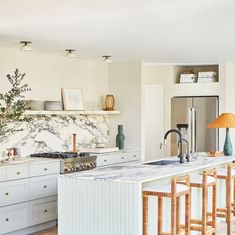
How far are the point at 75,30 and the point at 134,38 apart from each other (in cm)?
87

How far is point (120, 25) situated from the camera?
491cm

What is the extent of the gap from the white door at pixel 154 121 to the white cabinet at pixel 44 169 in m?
3.82

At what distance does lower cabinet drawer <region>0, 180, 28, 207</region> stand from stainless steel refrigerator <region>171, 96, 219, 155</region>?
3924mm

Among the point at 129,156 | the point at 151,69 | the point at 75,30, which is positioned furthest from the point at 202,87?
→ the point at 75,30

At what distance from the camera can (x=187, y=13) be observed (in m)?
4.38

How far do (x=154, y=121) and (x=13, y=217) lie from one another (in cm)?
474

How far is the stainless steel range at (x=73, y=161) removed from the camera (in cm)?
634

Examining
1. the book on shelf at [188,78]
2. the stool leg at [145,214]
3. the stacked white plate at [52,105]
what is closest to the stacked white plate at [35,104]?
the stacked white plate at [52,105]

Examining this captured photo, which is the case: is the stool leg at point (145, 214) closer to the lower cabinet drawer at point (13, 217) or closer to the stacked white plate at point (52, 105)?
the lower cabinet drawer at point (13, 217)

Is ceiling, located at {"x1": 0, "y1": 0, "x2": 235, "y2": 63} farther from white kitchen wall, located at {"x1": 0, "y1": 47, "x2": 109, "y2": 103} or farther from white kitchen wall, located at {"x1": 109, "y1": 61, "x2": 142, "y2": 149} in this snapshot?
white kitchen wall, located at {"x1": 109, "y1": 61, "x2": 142, "y2": 149}

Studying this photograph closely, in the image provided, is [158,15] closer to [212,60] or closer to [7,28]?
[7,28]

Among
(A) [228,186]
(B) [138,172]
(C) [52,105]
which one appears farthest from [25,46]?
(A) [228,186]

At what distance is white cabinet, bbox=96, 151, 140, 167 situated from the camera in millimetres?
7152

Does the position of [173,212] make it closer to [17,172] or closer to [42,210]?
[17,172]
